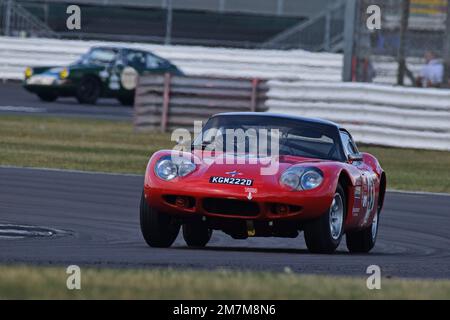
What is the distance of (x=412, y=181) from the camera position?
18047 mm

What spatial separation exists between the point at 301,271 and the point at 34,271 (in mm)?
2040

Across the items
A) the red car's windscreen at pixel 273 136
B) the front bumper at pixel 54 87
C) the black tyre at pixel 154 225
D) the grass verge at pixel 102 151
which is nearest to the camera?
the black tyre at pixel 154 225

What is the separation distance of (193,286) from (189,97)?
56.8ft

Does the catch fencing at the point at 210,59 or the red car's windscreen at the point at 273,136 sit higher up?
the red car's windscreen at the point at 273,136

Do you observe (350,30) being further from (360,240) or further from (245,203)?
(245,203)

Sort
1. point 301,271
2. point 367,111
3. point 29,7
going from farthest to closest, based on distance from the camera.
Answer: point 29,7 < point 367,111 < point 301,271

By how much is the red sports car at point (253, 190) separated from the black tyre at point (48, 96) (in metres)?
20.3

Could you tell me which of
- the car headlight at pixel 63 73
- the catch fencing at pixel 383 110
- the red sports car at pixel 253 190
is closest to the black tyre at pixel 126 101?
the car headlight at pixel 63 73

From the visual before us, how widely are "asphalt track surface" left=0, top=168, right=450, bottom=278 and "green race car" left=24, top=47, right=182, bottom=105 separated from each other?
13.3 metres

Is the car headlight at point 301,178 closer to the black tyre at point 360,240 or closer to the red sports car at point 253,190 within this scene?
the red sports car at point 253,190

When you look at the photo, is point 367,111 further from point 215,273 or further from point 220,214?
point 215,273

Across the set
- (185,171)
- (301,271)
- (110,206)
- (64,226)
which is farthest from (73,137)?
(301,271)

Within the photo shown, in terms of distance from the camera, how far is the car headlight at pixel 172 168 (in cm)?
1010

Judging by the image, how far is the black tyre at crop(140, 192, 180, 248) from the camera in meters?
10.2
